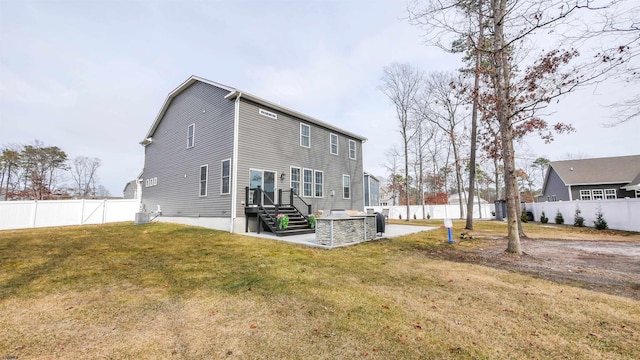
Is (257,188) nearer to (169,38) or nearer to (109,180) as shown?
(169,38)

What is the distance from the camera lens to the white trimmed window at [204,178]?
12284 mm

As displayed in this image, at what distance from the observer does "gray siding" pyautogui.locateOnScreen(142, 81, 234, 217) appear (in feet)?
38.2

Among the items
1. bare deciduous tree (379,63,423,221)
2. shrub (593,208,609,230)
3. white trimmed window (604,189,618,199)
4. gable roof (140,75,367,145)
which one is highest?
bare deciduous tree (379,63,423,221)

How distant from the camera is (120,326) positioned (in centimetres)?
298

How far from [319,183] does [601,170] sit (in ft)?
87.7

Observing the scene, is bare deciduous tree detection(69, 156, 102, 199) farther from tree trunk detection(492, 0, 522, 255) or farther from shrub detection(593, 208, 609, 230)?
shrub detection(593, 208, 609, 230)

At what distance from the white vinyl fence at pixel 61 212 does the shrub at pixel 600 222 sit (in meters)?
27.7

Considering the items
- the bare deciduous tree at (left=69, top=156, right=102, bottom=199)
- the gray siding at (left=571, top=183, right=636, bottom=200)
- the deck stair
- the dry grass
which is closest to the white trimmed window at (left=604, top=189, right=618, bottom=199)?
the gray siding at (left=571, top=183, right=636, bottom=200)

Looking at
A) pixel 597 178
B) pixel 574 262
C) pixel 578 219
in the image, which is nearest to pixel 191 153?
pixel 574 262

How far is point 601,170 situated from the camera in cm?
2322

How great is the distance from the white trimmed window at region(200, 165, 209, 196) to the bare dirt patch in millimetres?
10214

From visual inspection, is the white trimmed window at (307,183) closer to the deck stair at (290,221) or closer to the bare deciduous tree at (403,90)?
the deck stair at (290,221)

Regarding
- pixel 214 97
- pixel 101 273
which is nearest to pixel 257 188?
pixel 214 97

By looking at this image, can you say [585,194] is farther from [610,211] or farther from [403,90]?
[403,90]
